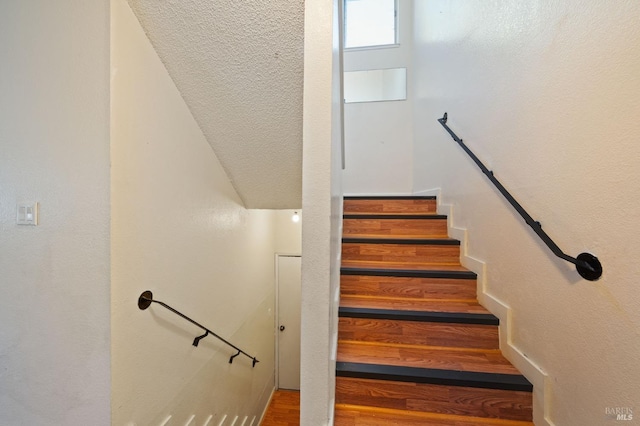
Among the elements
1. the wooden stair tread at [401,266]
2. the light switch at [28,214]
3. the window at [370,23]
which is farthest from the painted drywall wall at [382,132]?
the light switch at [28,214]

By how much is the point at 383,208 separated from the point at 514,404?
169cm

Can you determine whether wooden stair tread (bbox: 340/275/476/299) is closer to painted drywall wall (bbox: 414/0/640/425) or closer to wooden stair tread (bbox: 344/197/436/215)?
painted drywall wall (bbox: 414/0/640/425)

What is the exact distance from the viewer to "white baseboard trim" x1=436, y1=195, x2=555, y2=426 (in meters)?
1.13

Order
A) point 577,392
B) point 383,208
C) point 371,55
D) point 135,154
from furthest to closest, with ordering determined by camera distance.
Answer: point 371,55 → point 383,208 → point 135,154 → point 577,392

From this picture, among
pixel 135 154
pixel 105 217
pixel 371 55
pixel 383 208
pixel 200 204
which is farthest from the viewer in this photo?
pixel 371 55

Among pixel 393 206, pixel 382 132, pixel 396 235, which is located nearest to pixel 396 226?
pixel 396 235

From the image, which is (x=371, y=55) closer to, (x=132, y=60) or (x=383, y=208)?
(x=383, y=208)

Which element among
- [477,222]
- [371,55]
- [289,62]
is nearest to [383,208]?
[477,222]

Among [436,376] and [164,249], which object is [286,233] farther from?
[436,376]

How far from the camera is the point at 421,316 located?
4.89 feet

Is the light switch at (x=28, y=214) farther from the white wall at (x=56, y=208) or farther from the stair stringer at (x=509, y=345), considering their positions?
the stair stringer at (x=509, y=345)

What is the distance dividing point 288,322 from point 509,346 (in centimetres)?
328

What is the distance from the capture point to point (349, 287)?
70.0 inches

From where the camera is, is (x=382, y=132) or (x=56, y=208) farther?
(x=382, y=132)
